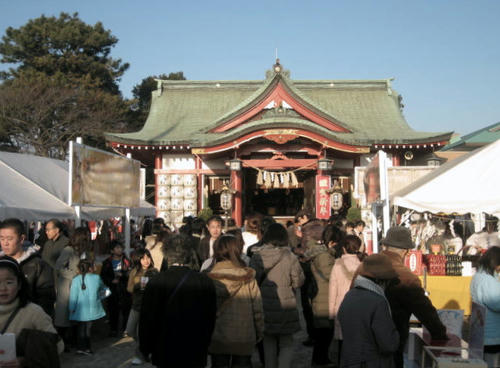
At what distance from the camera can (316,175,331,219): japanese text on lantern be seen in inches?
704

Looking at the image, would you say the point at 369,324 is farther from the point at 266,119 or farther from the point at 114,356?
the point at 266,119

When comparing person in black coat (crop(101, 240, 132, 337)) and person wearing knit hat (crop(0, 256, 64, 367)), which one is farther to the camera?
person in black coat (crop(101, 240, 132, 337))

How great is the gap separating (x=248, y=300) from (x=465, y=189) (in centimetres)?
407

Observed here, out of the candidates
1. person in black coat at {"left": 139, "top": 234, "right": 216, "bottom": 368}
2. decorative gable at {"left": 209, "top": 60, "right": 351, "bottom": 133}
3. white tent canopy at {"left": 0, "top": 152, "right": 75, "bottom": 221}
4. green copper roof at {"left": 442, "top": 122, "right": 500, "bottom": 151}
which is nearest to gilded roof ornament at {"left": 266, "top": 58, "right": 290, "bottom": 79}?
decorative gable at {"left": 209, "top": 60, "right": 351, "bottom": 133}

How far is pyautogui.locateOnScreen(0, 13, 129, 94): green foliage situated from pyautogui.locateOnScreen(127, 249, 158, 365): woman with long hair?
1125 inches

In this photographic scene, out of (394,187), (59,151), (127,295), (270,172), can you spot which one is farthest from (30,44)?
(127,295)

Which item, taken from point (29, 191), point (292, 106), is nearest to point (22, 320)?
point (29, 191)

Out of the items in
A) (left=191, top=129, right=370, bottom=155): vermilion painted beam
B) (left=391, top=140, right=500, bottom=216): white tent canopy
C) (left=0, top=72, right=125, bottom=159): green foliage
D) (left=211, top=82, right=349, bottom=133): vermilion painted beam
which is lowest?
(left=391, top=140, right=500, bottom=216): white tent canopy

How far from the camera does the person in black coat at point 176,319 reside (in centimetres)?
351

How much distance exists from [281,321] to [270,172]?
14106 millimetres

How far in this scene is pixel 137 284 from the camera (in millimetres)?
6113

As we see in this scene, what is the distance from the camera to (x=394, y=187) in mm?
13484

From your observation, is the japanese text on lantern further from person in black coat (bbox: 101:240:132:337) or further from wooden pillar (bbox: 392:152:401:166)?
person in black coat (bbox: 101:240:132:337)

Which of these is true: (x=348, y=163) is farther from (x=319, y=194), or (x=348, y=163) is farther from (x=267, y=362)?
(x=267, y=362)
